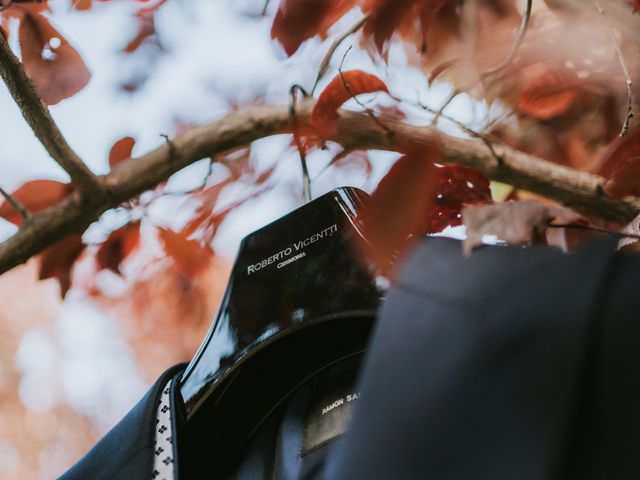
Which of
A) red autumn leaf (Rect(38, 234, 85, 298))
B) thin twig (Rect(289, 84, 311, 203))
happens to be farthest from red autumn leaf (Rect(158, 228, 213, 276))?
thin twig (Rect(289, 84, 311, 203))

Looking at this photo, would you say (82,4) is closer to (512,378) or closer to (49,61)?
(49,61)

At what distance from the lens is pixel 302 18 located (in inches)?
32.1

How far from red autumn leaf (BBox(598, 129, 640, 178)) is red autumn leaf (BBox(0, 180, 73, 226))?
0.64 meters

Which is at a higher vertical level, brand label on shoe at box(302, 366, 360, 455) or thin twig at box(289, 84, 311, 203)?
thin twig at box(289, 84, 311, 203)

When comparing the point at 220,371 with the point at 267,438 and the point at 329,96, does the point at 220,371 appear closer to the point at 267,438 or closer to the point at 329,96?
the point at 267,438

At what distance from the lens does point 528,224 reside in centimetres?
46

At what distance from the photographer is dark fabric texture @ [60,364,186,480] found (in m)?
0.56

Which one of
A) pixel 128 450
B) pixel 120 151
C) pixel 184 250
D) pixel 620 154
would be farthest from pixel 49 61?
pixel 620 154

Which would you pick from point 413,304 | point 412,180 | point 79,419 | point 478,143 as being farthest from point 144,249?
point 79,419

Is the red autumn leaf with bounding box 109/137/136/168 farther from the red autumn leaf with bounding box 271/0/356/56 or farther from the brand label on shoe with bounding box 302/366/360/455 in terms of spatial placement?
the brand label on shoe with bounding box 302/366/360/455

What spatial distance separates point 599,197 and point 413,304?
422 mm

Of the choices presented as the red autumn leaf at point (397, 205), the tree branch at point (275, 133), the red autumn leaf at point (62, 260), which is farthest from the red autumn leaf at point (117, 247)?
the red autumn leaf at point (397, 205)

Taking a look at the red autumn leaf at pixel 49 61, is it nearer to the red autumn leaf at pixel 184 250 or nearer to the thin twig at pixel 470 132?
the red autumn leaf at pixel 184 250

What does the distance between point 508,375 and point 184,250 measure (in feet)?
2.82
